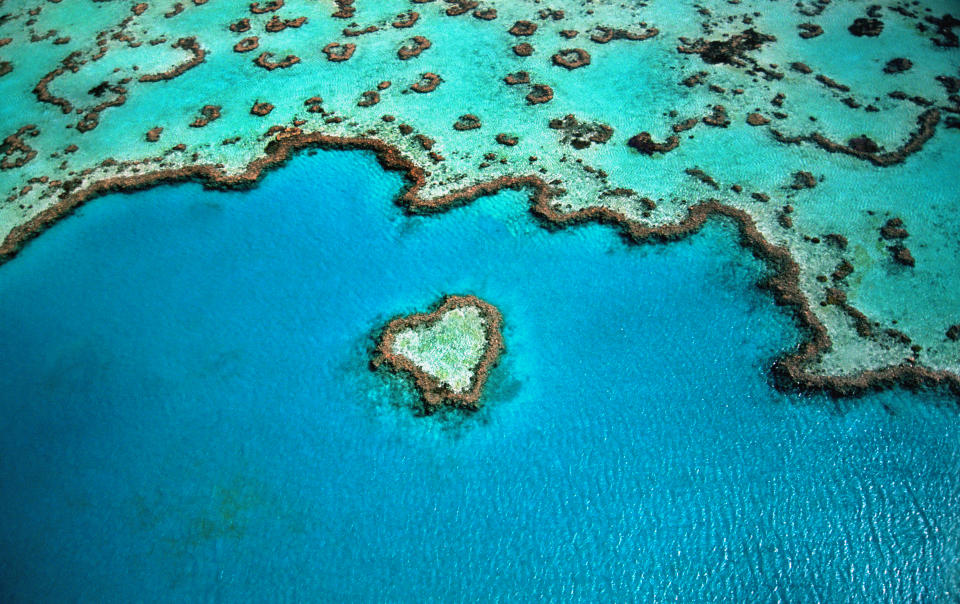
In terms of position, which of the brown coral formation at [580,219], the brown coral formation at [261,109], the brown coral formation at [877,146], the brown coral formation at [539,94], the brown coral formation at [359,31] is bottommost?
the brown coral formation at [580,219]

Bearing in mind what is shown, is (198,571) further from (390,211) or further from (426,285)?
(390,211)

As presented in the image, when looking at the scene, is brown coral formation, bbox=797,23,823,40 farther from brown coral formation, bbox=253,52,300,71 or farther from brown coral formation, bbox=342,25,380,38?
brown coral formation, bbox=253,52,300,71

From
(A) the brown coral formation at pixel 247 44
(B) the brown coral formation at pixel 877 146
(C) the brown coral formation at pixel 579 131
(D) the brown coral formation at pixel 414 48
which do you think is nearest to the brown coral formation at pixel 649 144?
(C) the brown coral formation at pixel 579 131

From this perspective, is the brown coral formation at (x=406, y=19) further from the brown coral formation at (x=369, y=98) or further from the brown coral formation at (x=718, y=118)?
the brown coral formation at (x=718, y=118)

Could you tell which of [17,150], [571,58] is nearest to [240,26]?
[17,150]

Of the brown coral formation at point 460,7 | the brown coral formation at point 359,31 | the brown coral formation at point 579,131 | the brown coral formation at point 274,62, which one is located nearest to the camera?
the brown coral formation at point 579,131

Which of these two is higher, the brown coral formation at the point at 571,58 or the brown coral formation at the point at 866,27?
the brown coral formation at the point at 866,27

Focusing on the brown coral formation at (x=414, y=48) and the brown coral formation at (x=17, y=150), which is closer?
the brown coral formation at (x=17, y=150)

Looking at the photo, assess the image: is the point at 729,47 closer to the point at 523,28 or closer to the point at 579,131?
the point at 579,131
